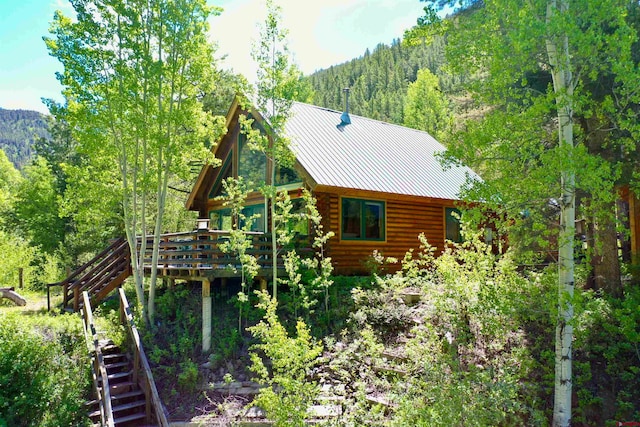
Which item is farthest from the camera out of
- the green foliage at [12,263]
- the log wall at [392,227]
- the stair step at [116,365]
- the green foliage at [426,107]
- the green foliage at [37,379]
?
the green foliage at [426,107]

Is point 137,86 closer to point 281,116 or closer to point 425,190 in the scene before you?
point 281,116

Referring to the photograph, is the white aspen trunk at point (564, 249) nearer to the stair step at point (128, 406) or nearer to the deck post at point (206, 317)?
the deck post at point (206, 317)

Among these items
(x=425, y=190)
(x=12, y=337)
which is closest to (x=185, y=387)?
(x=12, y=337)

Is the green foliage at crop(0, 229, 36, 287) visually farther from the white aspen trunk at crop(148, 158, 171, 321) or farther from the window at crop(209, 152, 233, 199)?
the white aspen trunk at crop(148, 158, 171, 321)

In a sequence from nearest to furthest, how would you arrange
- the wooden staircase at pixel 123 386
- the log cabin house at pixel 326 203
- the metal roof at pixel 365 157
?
the wooden staircase at pixel 123 386 → the log cabin house at pixel 326 203 → the metal roof at pixel 365 157

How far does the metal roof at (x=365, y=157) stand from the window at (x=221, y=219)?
3951 mm

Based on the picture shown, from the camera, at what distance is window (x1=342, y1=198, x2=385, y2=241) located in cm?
1245

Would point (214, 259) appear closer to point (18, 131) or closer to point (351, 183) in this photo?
point (351, 183)

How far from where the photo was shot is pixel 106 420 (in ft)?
25.7

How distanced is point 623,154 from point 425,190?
20.8 ft

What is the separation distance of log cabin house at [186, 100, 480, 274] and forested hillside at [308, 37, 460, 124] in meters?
41.4

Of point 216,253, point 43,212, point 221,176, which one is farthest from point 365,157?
point 43,212

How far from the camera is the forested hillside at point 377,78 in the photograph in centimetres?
6132

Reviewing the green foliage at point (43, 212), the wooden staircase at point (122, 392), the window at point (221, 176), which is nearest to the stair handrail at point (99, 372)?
the wooden staircase at point (122, 392)
